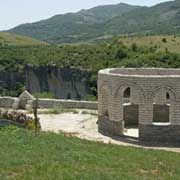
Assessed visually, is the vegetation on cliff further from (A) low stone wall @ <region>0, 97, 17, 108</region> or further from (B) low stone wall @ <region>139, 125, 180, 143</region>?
(B) low stone wall @ <region>139, 125, 180, 143</region>

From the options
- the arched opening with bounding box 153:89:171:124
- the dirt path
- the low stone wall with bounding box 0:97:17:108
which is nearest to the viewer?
the dirt path

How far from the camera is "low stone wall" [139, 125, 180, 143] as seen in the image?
16.5 metres

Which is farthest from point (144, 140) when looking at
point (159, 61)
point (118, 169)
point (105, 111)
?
point (159, 61)

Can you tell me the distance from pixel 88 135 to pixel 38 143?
498 centimetres

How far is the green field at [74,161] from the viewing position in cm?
978

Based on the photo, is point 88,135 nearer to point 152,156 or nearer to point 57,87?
point 152,156

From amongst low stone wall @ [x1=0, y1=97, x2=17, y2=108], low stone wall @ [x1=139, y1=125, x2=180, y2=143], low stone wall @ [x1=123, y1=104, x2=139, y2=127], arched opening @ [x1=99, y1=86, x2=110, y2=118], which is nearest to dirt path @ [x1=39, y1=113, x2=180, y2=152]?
low stone wall @ [x1=139, y1=125, x2=180, y2=143]

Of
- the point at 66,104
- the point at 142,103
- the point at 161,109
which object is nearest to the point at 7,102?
the point at 66,104

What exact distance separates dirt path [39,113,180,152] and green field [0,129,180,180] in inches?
114

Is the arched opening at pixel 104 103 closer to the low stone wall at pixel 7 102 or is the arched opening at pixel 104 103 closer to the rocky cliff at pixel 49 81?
the low stone wall at pixel 7 102

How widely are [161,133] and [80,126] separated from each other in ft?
11.3

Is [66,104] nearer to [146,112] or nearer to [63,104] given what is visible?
[63,104]

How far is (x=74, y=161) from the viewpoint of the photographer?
36.0 feet

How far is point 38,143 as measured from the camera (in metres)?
12.7
